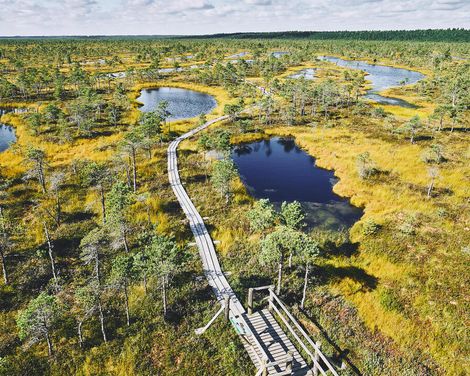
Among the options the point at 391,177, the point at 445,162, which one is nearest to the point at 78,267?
the point at 391,177

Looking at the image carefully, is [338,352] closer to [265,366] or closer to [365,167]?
[265,366]

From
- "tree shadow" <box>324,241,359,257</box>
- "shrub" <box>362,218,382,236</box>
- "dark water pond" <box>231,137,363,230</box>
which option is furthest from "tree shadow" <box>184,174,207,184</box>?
"shrub" <box>362,218,382,236</box>

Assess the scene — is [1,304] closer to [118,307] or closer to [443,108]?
[118,307]

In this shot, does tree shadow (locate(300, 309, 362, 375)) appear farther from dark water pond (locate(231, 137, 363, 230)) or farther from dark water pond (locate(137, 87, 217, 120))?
dark water pond (locate(137, 87, 217, 120))

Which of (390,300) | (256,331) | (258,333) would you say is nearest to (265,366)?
(258,333)

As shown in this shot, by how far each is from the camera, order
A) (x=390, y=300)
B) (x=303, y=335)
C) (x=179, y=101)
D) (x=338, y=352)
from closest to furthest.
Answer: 1. (x=338, y=352)
2. (x=303, y=335)
3. (x=390, y=300)
4. (x=179, y=101)

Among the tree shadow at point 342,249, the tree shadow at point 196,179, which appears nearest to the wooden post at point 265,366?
the tree shadow at point 342,249
